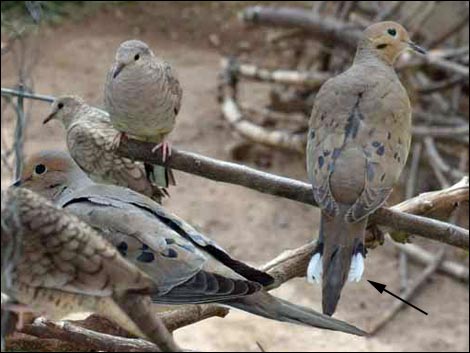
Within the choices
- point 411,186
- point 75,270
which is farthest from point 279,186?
point 411,186

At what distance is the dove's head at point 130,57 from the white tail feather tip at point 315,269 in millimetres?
684

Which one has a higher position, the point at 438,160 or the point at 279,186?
the point at 279,186

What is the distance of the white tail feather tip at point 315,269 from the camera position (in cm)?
176

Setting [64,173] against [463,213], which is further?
[463,213]

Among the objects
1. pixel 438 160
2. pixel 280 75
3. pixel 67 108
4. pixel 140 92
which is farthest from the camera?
pixel 280 75

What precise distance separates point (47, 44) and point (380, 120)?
4800 mm

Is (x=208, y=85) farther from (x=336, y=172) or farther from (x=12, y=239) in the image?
(x=12, y=239)

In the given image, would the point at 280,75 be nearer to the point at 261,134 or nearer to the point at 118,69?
the point at 261,134

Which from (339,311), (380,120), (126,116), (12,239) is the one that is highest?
(12,239)

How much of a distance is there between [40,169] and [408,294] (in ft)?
10.1

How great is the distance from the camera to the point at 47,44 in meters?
6.48

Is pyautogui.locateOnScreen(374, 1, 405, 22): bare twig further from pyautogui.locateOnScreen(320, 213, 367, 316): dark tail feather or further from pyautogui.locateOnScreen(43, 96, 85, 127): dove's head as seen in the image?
pyautogui.locateOnScreen(320, 213, 367, 316): dark tail feather

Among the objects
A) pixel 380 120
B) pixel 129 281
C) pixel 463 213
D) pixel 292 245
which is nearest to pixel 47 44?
pixel 292 245

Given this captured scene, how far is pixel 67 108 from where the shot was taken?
8.14ft
